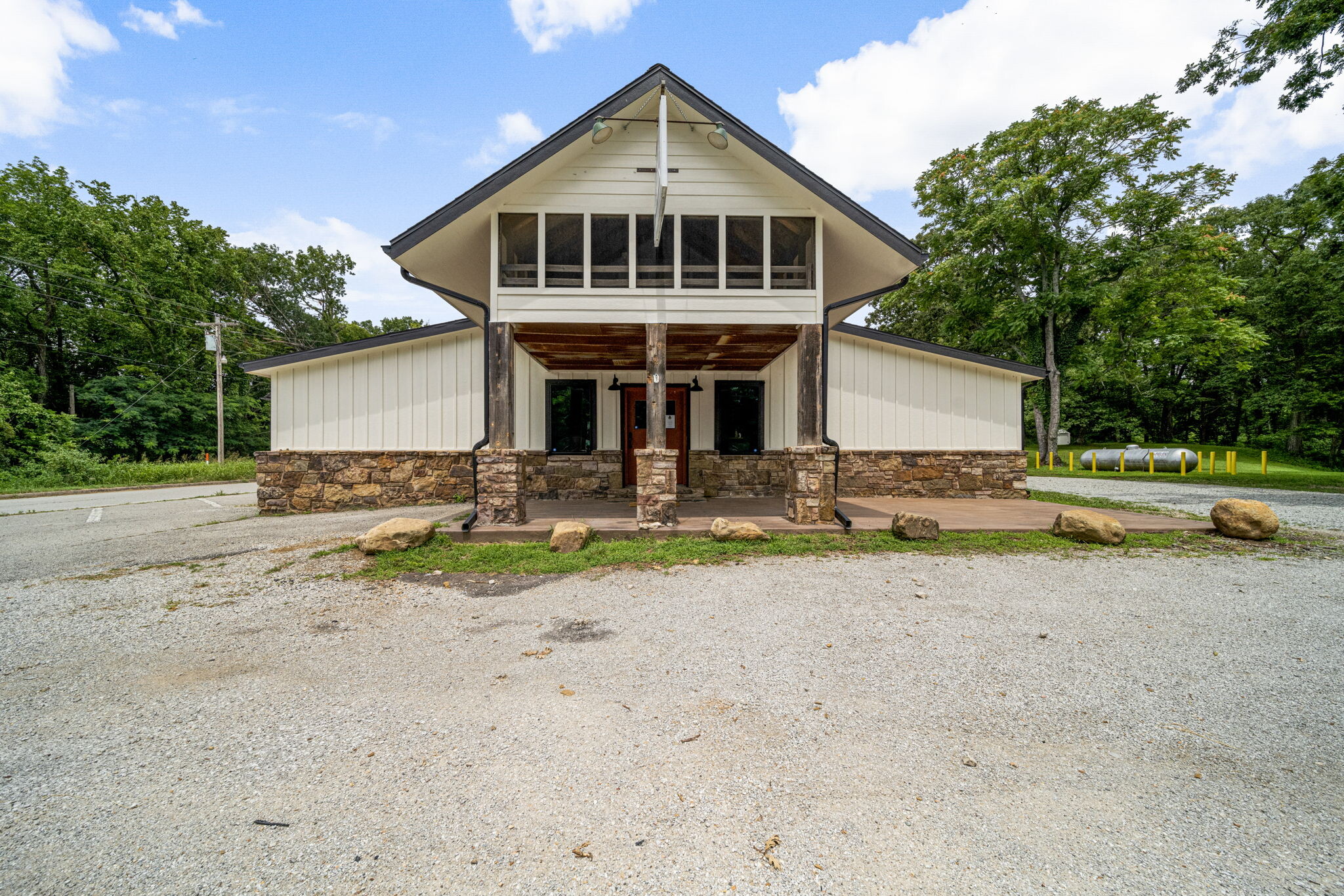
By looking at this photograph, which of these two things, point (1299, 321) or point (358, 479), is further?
point (1299, 321)

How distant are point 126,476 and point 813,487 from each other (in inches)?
842

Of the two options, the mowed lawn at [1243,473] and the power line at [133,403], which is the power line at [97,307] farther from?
the mowed lawn at [1243,473]

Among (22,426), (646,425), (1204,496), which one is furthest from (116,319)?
(1204,496)

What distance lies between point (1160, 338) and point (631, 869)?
86.8 feet

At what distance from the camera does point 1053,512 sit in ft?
26.0

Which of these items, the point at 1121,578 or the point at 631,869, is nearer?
the point at 631,869

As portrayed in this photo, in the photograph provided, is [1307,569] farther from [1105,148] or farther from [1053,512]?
[1105,148]

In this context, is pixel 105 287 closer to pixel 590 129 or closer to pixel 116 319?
pixel 116 319

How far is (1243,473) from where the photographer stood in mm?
17016

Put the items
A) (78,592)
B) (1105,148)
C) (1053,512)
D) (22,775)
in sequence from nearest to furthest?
(22,775) → (78,592) → (1053,512) → (1105,148)

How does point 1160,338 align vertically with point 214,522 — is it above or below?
above

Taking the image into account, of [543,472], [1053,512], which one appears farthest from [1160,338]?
[543,472]

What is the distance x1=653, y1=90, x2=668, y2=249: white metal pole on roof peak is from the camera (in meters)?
5.95

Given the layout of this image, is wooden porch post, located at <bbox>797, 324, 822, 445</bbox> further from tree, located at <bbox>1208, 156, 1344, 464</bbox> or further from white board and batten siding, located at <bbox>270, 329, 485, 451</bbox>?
tree, located at <bbox>1208, 156, 1344, 464</bbox>
